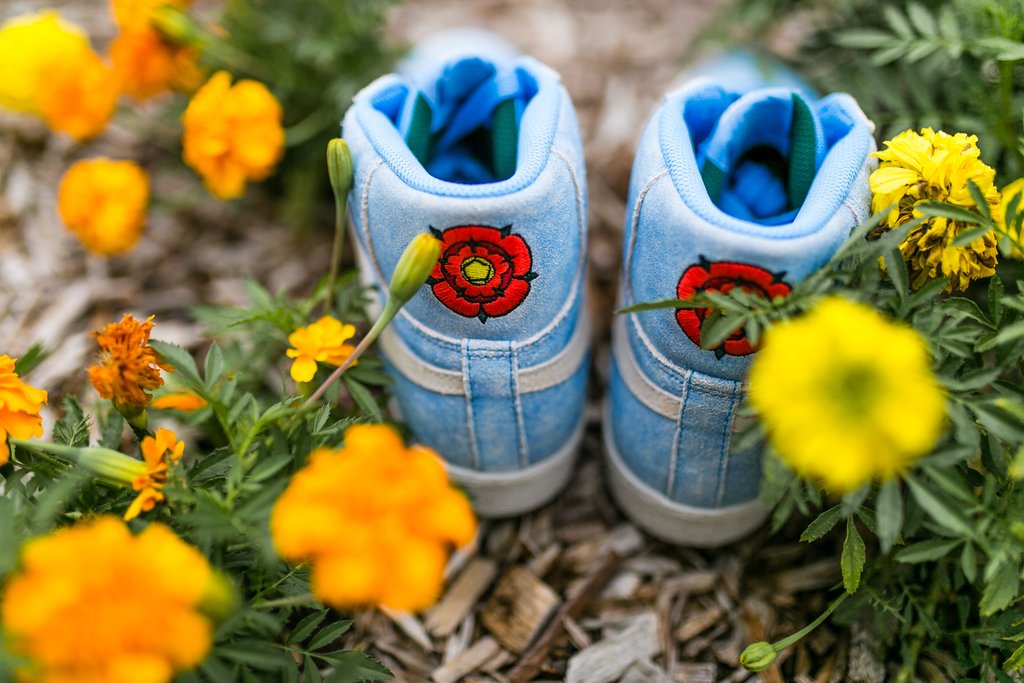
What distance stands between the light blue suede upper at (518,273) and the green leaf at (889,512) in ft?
1.31

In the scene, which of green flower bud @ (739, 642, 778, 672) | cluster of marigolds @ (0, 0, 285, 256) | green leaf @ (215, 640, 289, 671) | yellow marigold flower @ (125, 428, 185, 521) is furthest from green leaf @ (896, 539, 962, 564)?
cluster of marigolds @ (0, 0, 285, 256)

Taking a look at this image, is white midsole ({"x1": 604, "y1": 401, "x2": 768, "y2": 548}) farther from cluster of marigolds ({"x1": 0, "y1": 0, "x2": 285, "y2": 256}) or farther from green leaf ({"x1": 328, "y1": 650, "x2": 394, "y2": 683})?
cluster of marigolds ({"x1": 0, "y1": 0, "x2": 285, "y2": 256})

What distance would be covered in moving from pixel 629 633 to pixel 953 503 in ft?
1.55

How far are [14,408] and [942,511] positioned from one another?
86 cm

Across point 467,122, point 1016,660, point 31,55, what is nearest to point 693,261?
point 467,122

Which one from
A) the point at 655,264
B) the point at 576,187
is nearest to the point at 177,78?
the point at 576,187

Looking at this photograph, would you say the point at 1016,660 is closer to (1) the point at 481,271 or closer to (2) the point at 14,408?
(1) the point at 481,271

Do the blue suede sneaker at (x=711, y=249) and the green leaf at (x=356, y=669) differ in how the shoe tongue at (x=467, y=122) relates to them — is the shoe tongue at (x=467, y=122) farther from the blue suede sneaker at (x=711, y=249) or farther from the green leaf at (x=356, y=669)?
the green leaf at (x=356, y=669)

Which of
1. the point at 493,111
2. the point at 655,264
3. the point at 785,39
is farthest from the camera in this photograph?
the point at 785,39

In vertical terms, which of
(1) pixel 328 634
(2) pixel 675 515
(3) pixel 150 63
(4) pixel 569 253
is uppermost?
(3) pixel 150 63

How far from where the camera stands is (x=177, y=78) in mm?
1256

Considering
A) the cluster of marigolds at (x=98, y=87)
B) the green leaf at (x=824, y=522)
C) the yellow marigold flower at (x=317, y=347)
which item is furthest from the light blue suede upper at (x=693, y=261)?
the cluster of marigolds at (x=98, y=87)

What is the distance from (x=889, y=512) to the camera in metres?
0.66

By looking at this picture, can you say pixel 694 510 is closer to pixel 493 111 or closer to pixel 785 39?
pixel 493 111
